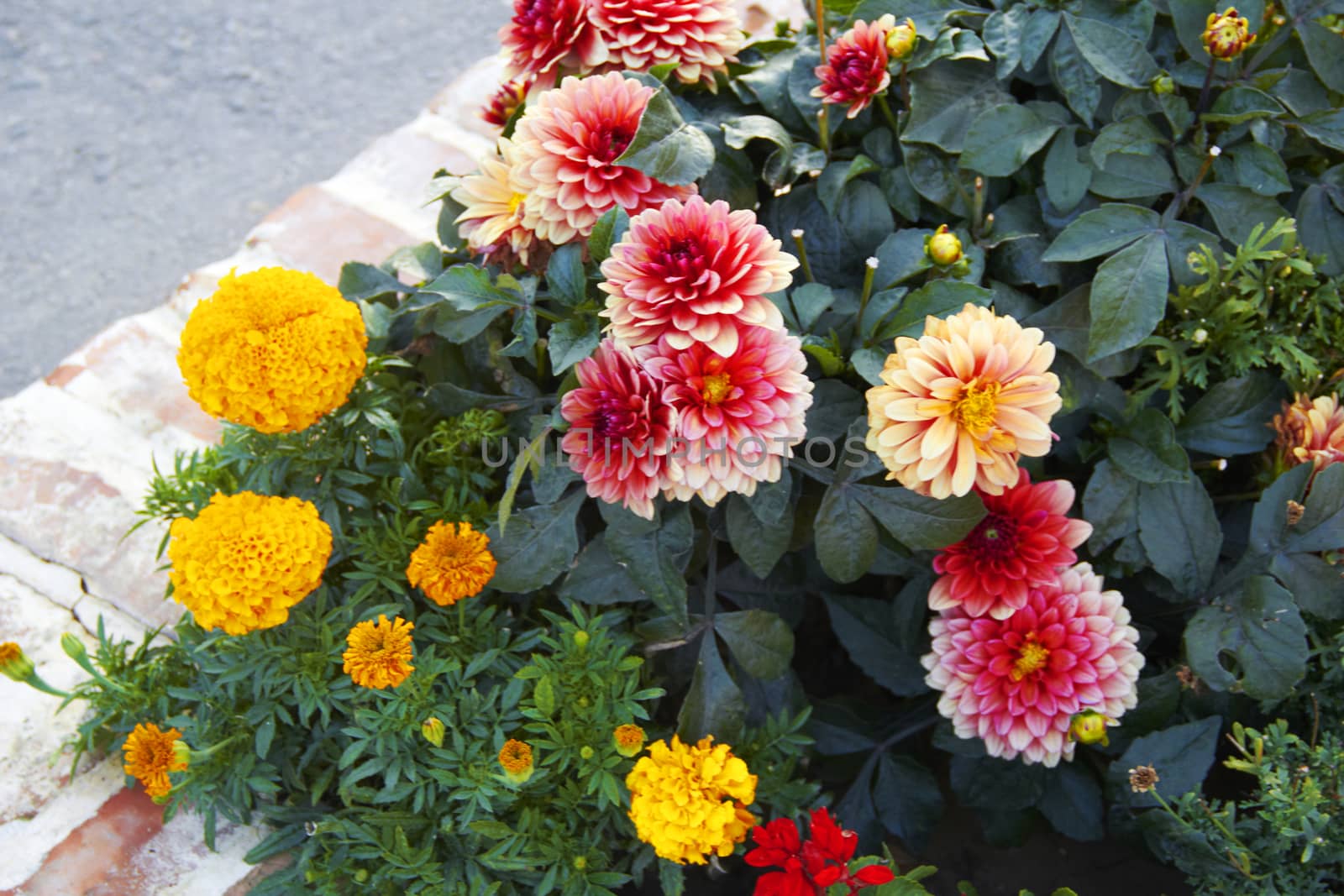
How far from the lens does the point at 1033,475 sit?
58.4 inches

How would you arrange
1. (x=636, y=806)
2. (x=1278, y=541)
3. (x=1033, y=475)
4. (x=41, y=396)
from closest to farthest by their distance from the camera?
(x=636, y=806), (x=1278, y=541), (x=1033, y=475), (x=41, y=396)

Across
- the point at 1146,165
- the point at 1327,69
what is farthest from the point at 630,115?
the point at 1327,69

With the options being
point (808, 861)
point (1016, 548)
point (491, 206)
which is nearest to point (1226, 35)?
point (1016, 548)

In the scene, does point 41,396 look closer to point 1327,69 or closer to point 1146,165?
point 1146,165

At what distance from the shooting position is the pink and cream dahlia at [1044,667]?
4.40ft

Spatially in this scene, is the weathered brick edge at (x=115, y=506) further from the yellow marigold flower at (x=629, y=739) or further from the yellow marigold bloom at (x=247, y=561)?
the yellow marigold flower at (x=629, y=739)

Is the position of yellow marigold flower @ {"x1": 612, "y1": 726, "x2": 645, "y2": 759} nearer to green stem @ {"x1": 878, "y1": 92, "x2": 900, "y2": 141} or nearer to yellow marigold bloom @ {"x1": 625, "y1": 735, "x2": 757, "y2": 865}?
yellow marigold bloom @ {"x1": 625, "y1": 735, "x2": 757, "y2": 865}

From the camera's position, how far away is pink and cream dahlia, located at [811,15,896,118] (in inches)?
55.2

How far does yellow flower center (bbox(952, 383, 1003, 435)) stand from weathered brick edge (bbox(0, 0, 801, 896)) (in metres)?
1.02

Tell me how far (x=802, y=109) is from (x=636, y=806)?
90cm

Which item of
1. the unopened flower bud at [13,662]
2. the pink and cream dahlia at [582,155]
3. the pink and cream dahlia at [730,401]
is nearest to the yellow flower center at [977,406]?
the pink and cream dahlia at [730,401]

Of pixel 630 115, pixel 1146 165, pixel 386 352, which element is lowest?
pixel 386 352

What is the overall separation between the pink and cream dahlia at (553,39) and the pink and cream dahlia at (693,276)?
37cm

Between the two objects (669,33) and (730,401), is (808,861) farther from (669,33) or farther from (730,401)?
(669,33)
